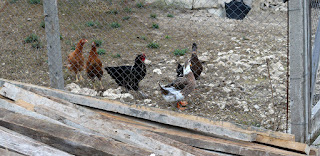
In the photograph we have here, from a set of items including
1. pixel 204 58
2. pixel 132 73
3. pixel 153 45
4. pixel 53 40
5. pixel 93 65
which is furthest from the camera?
pixel 153 45

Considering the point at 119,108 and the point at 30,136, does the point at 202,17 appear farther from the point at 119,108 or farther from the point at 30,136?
the point at 30,136

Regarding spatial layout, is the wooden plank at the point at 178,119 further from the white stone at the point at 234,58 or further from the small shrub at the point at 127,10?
the small shrub at the point at 127,10

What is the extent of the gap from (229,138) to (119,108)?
105 cm

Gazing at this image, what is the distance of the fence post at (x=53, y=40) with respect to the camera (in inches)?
141

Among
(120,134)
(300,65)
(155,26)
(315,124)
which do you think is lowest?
(315,124)

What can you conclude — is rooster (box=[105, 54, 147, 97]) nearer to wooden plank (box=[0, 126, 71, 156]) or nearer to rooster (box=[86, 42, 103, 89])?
rooster (box=[86, 42, 103, 89])

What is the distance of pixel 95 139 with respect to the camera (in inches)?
88.9

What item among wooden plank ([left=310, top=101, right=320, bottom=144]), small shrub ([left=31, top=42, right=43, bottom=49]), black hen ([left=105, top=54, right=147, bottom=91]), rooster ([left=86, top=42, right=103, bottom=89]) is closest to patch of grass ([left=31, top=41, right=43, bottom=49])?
small shrub ([left=31, top=42, right=43, bottom=49])

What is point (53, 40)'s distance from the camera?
3.67 metres

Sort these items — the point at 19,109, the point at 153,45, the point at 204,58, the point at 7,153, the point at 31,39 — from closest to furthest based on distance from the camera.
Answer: the point at 7,153, the point at 19,109, the point at 204,58, the point at 153,45, the point at 31,39

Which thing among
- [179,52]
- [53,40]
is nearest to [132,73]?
[53,40]

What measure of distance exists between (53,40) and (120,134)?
5.83 ft

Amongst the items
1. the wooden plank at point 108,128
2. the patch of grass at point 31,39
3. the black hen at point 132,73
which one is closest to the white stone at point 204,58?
the black hen at point 132,73

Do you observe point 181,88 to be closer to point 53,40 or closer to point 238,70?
point 238,70
